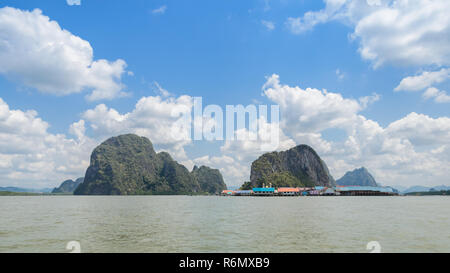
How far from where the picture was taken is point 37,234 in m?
33.8

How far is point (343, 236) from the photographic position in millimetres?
30906

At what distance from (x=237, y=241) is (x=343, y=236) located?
11.5 m
